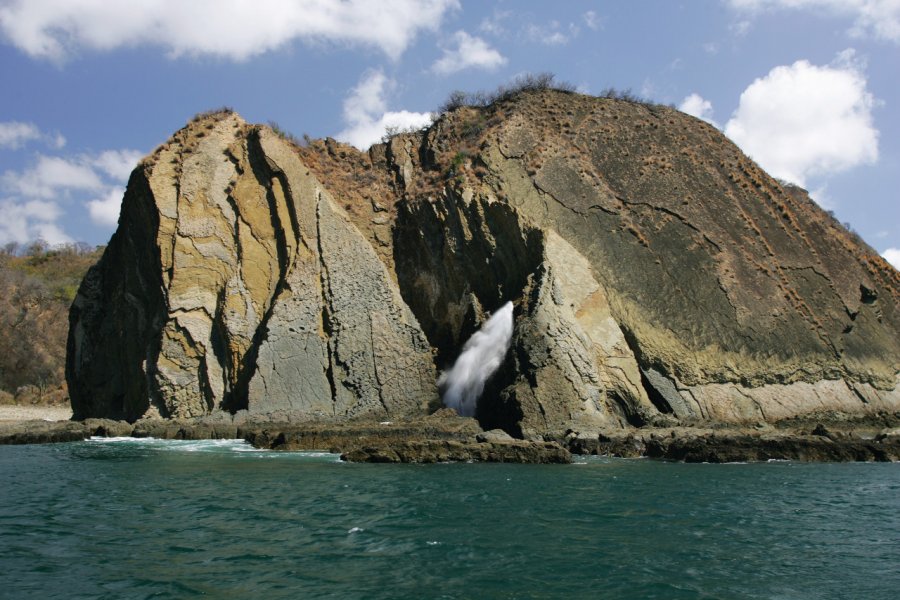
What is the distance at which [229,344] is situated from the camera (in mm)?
30188

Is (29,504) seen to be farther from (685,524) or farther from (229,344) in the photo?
(229,344)

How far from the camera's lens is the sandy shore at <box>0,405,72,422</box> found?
46.3 meters

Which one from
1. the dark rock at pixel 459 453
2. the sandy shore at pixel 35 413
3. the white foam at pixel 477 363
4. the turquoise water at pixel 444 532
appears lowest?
the turquoise water at pixel 444 532

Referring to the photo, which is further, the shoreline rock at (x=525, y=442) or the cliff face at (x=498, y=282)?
the cliff face at (x=498, y=282)

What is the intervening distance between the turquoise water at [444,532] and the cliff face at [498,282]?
9.14m

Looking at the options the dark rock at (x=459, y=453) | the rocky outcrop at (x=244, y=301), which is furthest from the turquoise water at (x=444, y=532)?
the rocky outcrop at (x=244, y=301)

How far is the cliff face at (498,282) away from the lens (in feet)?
92.0

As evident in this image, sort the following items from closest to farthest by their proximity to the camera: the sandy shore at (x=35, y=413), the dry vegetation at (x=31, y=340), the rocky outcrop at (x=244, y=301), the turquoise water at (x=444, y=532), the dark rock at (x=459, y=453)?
the turquoise water at (x=444, y=532) → the dark rock at (x=459, y=453) → the rocky outcrop at (x=244, y=301) → the sandy shore at (x=35, y=413) → the dry vegetation at (x=31, y=340)

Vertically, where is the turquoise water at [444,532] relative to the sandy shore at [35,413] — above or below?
below

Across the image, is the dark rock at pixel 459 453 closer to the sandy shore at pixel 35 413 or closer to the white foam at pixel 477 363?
the white foam at pixel 477 363

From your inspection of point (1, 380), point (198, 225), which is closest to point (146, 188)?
point (198, 225)

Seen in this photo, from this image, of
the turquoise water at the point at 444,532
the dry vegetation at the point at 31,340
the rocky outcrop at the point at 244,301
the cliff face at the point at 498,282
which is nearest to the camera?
the turquoise water at the point at 444,532

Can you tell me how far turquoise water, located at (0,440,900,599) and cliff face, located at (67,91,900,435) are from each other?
9139mm

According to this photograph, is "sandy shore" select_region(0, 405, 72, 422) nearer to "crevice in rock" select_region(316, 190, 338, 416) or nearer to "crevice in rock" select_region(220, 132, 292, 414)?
"crevice in rock" select_region(220, 132, 292, 414)
